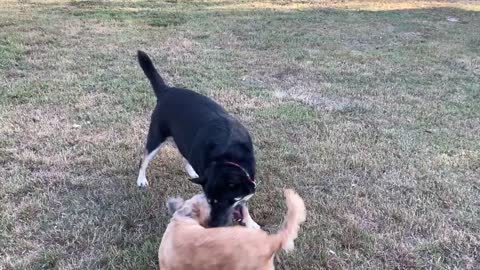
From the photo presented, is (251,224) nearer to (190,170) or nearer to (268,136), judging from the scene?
(190,170)

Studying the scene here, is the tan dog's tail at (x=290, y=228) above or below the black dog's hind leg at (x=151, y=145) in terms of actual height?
above

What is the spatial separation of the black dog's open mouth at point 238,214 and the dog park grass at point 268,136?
0.90 ft

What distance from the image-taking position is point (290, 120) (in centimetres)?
534

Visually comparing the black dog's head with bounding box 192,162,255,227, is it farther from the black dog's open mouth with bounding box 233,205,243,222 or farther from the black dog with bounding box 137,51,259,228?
the black dog's open mouth with bounding box 233,205,243,222

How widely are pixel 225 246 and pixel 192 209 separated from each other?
51cm

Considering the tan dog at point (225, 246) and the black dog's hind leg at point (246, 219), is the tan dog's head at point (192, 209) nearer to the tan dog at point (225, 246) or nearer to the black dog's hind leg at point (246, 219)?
the tan dog at point (225, 246)

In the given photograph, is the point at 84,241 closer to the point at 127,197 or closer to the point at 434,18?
the point at 127,197

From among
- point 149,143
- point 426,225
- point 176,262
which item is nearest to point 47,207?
point 149,143

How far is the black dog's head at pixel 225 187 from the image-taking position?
118 inches

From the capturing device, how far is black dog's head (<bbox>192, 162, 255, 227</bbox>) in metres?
3.00

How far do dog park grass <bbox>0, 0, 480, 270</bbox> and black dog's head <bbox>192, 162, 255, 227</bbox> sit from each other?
449mm

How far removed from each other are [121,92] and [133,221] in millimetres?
2665

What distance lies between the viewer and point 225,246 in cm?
234

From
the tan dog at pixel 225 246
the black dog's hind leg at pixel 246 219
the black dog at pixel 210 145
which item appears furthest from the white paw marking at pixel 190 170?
the tan dog at pixel 225 246
